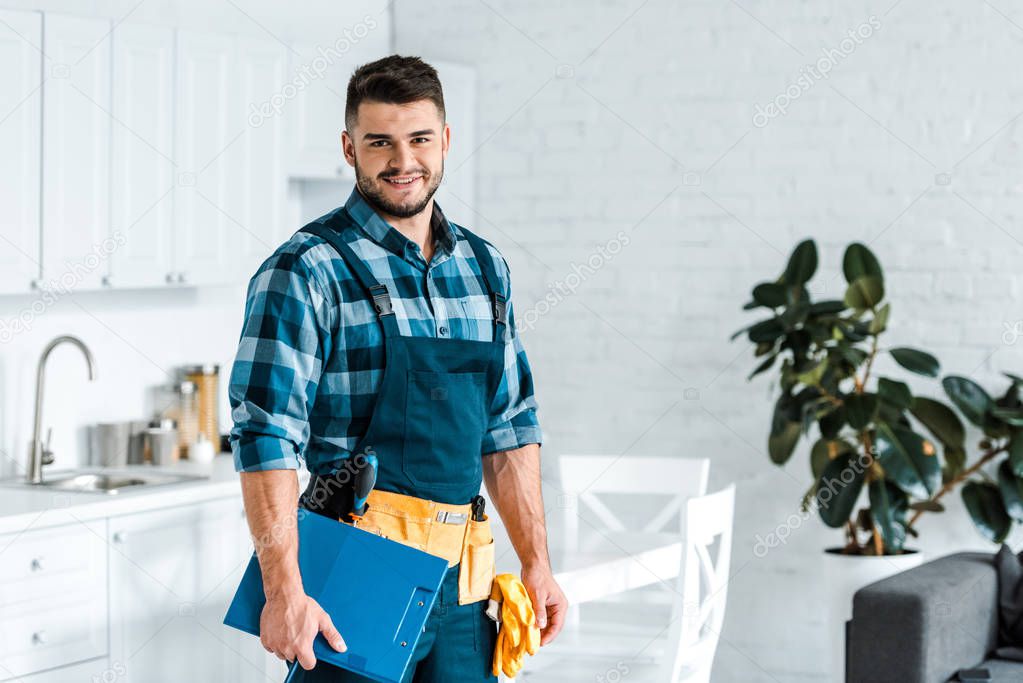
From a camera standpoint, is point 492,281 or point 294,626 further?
point 492,281

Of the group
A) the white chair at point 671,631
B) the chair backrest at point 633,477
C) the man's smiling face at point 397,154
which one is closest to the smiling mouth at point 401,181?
the man's smiling face at point 397,154

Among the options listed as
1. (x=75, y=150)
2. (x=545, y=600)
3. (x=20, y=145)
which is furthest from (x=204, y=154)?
(x=545, y=600)

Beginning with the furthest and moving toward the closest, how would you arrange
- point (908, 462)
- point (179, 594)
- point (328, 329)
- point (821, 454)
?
1. point (821, 454)
2. point (908, 462)
3. point (179, 594)
4. point (328, 329)

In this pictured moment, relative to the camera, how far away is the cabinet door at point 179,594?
305cm

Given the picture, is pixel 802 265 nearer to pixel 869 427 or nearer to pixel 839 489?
pixel 869 427

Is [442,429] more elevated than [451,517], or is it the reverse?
[442,429]

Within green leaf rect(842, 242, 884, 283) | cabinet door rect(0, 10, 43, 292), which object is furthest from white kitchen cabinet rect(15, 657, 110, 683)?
green leaf rect(842, 242, 884, 283)

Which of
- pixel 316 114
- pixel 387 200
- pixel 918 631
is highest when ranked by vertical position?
pixel 316 114

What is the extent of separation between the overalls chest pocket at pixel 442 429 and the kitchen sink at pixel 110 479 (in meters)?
1.63

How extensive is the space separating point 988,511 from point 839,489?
1.27ft

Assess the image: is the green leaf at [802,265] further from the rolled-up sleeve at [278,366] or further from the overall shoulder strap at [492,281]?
the rolled-up sleeve at [278,366]

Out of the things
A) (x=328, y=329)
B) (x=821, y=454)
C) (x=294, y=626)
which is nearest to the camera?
(x=294, y=626)

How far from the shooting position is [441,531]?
1851 mm

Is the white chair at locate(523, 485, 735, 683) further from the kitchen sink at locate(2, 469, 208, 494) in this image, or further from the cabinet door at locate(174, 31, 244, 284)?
the cabinet door at locate(174, 31, 244, 284)
